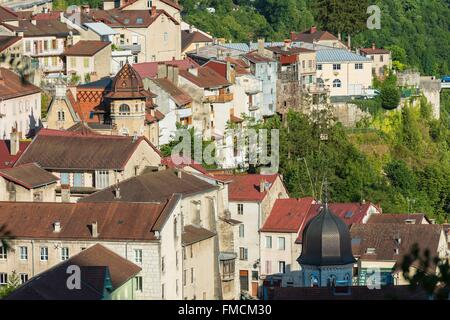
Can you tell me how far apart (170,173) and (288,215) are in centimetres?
557

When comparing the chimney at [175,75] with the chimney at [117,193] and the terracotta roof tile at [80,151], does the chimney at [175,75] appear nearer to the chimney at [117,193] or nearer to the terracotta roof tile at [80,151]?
the terracotta roof tile at [80,151]

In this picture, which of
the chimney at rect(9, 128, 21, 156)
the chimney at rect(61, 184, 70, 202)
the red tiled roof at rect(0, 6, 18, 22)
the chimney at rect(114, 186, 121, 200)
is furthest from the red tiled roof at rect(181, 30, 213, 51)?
the chimney at rect(114, 186, 121, 200)

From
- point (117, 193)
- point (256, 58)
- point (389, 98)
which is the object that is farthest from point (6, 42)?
point (389, 98)

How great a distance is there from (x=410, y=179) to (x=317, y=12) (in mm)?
18976

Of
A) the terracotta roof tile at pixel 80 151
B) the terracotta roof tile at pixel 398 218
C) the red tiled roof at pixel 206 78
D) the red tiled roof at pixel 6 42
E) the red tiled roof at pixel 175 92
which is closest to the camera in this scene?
the red tiled roof at pixel 6 42

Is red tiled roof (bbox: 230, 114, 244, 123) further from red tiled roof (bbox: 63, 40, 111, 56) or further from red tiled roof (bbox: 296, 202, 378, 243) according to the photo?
red tiled roof (bbox: 296, 202, 378, 243)

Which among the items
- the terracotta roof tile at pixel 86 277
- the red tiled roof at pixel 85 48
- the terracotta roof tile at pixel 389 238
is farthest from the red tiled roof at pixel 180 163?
the red tiled roof at pixel 85 48

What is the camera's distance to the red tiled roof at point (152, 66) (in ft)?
171

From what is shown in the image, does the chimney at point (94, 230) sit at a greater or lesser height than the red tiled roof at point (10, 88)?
lesser

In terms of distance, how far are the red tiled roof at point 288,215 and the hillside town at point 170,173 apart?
42mm

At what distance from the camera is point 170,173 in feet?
128

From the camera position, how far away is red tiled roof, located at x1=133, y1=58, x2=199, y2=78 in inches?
2055

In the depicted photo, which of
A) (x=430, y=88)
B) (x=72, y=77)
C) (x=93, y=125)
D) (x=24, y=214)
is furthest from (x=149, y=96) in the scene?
(x=430, y=88)
